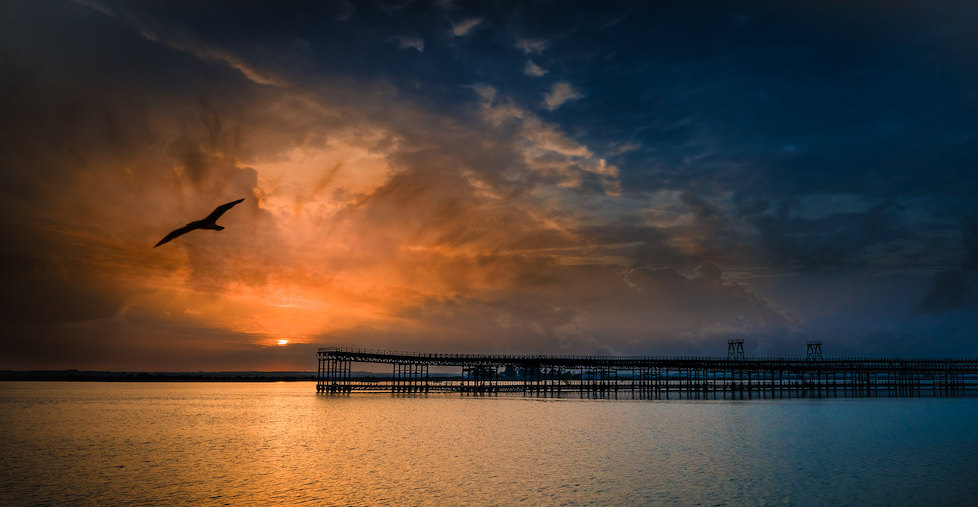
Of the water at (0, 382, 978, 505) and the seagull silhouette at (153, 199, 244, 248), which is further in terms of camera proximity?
the water at (0, 382, 978, 505)

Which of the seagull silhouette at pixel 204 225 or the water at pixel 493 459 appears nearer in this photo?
the seagull silhouette at pixel 204 225

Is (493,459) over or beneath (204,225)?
beneath

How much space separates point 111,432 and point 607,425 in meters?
44.5

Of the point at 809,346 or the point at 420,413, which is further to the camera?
the point at 809,346

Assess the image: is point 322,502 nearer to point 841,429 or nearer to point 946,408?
point 841,429

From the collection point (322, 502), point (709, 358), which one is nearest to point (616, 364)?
point (709, 358)

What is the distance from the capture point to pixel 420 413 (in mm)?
75812

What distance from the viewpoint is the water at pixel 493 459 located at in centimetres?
3062

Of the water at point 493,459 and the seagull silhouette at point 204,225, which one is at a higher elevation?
the seagull silhouette at point 204,225

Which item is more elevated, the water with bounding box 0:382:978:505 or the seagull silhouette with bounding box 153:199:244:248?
the seagull silhouette with bounding box 153:199:244:248

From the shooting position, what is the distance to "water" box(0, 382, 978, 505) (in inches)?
1206

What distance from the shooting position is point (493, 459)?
135 feet

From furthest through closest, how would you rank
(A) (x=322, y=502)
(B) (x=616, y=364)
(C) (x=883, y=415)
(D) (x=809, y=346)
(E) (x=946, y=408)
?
(D) (x=809, y=346), (B) (x=616, y=364), (E) (x=946, y=408), (C) (x=883, y=415), (A) (x=322, y=502)

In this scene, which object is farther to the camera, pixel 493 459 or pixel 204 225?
pixel 493 459
